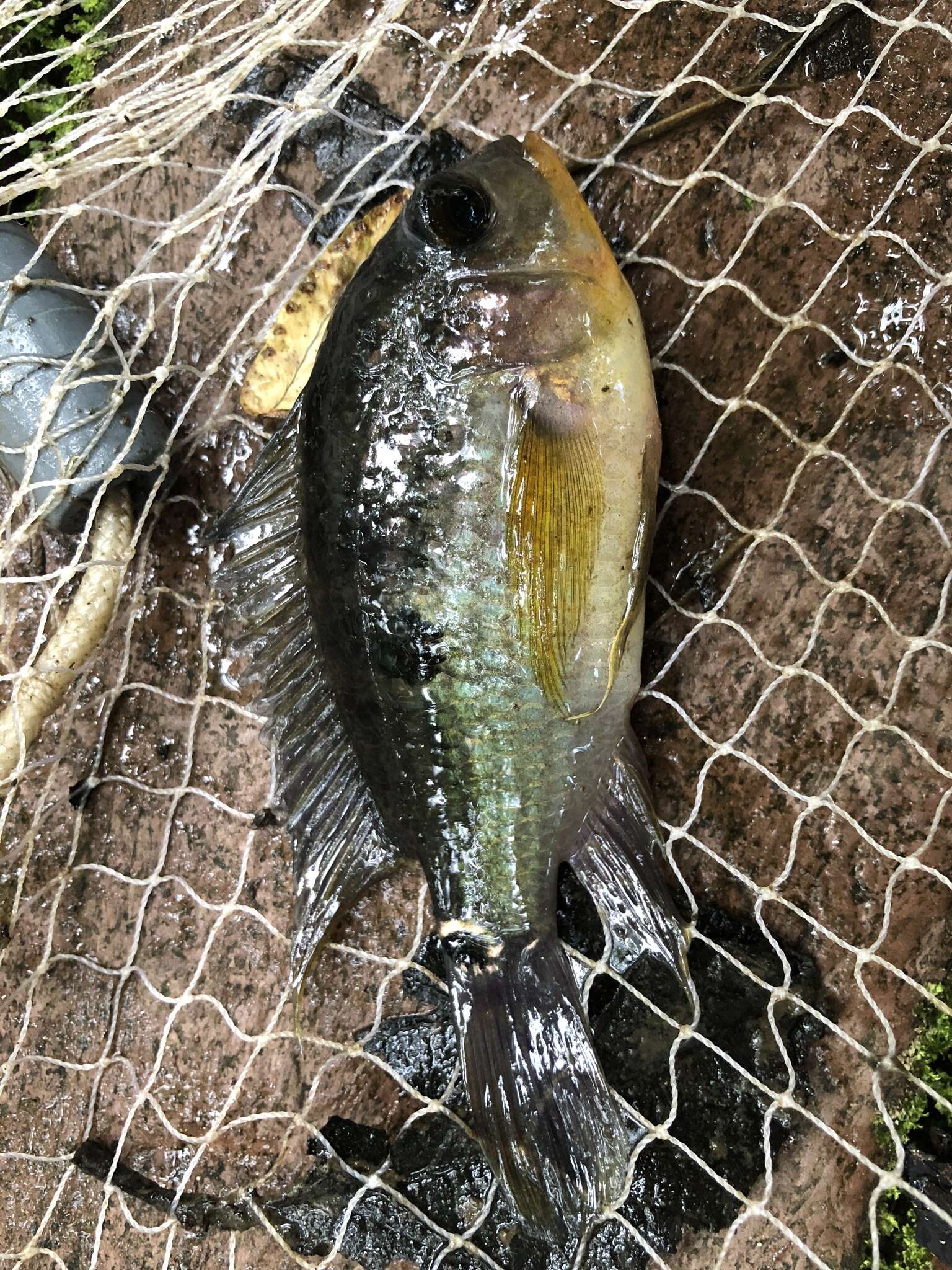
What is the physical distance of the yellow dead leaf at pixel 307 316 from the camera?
2.60 meters

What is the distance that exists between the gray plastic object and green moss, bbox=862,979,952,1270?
2.28 metres

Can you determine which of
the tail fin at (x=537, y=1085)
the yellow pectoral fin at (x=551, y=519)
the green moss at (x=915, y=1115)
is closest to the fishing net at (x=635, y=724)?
the green moss at (x=915, y=1115)

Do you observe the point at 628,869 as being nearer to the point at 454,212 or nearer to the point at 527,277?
the point at 527,277

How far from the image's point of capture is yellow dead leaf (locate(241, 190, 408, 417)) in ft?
8.54

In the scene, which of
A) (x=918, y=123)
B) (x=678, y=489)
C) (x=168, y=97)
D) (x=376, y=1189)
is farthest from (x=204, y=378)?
(x=376, y=1189)

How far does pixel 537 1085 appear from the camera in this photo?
2.17 meters

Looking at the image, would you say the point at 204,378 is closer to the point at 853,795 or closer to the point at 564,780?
the point at 564,780

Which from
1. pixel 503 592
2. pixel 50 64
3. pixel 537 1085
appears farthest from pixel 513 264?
pixel 50 64

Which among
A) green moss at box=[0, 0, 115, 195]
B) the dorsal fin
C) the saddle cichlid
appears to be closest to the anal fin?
the saddle cichlid

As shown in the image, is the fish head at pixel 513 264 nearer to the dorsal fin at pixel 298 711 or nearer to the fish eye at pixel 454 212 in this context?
the fish eye at pixel 454 212

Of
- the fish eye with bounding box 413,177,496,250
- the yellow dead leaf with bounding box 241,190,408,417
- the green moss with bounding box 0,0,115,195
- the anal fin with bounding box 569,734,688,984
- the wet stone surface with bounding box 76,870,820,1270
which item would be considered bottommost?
the wet stone surface with bounding box 76,870,820,1270

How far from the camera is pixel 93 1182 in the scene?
8.86 feet

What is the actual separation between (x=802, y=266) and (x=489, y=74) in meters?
1.06

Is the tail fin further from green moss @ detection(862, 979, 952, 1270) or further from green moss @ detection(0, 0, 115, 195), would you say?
green moss @ detection(0, 0, 115, 195)
